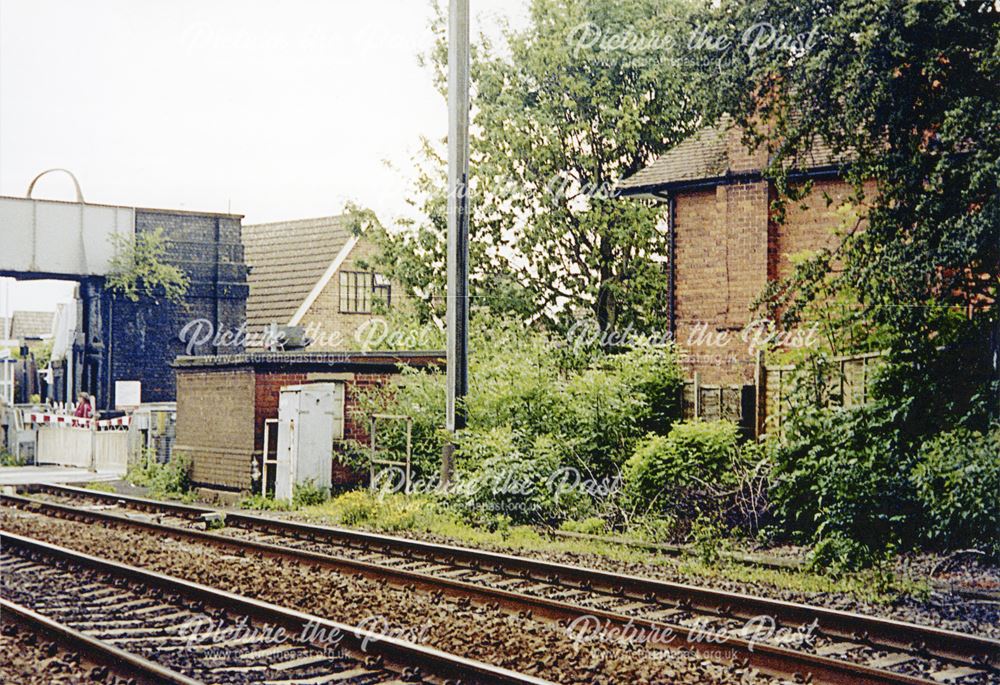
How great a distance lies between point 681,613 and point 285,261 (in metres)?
31.2

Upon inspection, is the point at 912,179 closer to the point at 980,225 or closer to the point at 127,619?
the point at 980,225

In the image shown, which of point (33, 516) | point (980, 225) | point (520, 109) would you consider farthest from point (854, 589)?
point (520, 109)

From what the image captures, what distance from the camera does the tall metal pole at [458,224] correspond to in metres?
16.2

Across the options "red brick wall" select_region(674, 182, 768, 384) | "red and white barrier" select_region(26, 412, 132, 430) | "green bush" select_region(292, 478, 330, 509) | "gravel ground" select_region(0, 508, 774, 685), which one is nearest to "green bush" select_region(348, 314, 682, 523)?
"green bush" select_region(292, 478, 330, 509)

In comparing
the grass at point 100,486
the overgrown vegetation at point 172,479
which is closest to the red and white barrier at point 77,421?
the grass at point 100,486

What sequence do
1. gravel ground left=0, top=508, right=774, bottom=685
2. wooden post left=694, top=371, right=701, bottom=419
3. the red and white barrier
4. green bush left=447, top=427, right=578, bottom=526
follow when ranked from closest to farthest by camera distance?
gravel ground left=0, top=508, right=774, bottom=685 < green bush left=447, top=427, right=578, bottom=526 < wooden post left=694, top=371, right=701, bottom=419 < the red and white barrier

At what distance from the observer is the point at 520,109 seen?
91.6 feet

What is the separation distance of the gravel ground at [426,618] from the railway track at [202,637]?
54cm

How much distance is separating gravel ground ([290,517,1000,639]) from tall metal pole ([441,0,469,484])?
400cm

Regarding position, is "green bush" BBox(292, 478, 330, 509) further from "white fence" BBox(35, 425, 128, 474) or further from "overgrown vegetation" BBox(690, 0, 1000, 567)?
"white fence" BBox(35, 425, 128, 474)

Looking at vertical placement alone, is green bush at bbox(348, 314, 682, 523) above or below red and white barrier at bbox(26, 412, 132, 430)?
above

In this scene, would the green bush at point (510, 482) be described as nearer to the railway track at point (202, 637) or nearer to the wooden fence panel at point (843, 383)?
the wooden fence panel at point (843, 383)

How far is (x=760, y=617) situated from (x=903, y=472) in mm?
3844

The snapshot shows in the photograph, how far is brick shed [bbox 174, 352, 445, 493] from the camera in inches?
752
